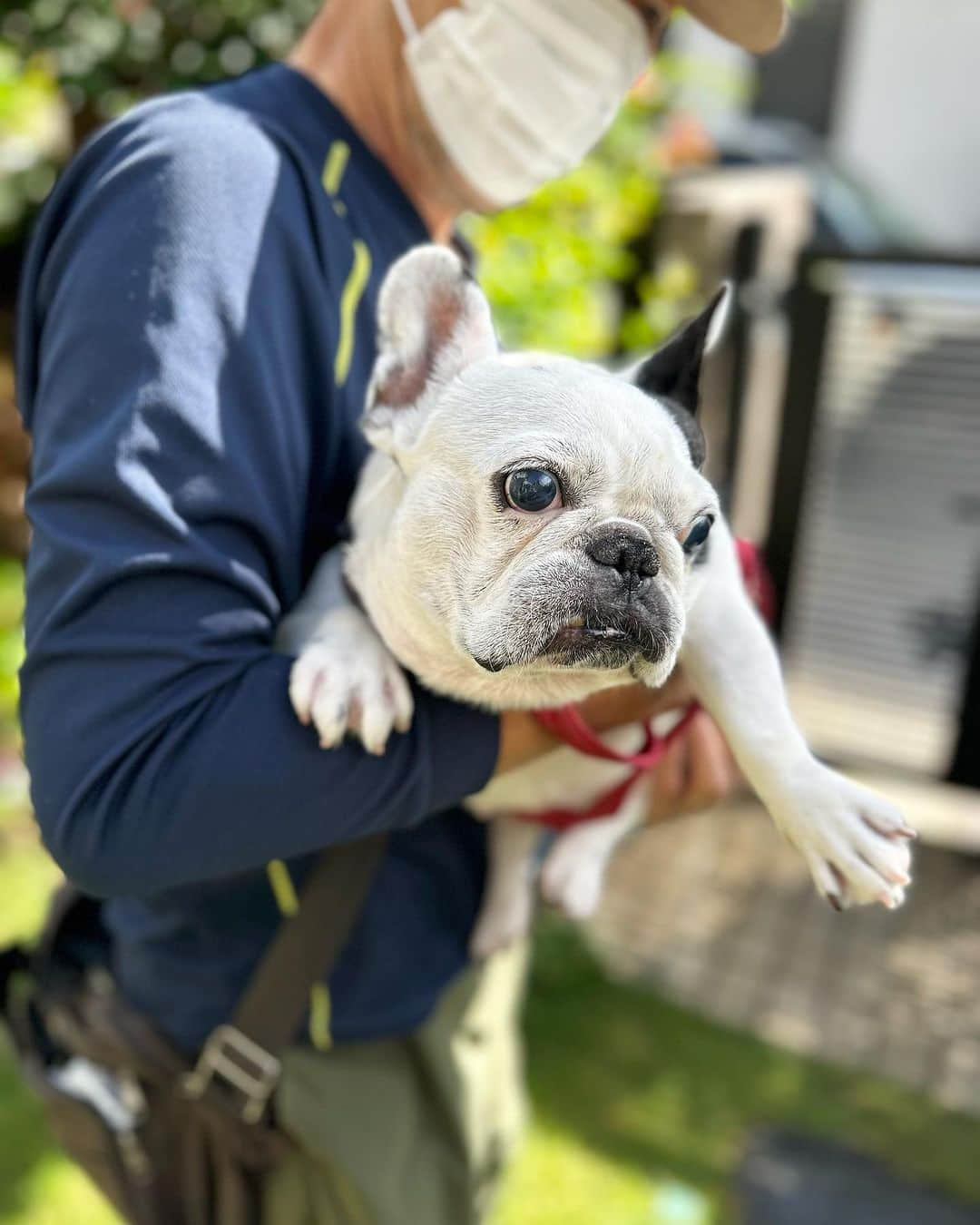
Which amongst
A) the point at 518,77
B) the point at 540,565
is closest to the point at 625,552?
the point at 540,565

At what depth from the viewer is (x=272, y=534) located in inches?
46.2

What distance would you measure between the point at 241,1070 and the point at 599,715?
0.65m

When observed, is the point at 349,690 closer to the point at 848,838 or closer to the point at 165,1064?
the point at 848,838

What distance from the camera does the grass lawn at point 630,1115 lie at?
264cm

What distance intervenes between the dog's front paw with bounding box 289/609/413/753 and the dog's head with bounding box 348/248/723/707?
0.04m

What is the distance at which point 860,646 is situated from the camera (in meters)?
4.14

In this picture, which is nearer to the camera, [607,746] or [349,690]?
[349,690]

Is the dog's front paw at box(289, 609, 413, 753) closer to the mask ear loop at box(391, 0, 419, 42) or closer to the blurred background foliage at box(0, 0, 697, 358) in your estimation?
the mask ear loop at box(391, 0, 419, 42)

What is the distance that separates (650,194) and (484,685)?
304cm

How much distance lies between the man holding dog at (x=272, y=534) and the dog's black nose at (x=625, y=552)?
261mm

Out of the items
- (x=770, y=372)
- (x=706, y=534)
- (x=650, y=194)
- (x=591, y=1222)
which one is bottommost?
(x=591, y=1222)

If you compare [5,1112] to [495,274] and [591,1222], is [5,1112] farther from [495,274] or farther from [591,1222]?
[495,274]

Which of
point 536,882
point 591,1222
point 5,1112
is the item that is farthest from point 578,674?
point 5,1112

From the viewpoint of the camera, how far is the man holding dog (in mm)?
1070
